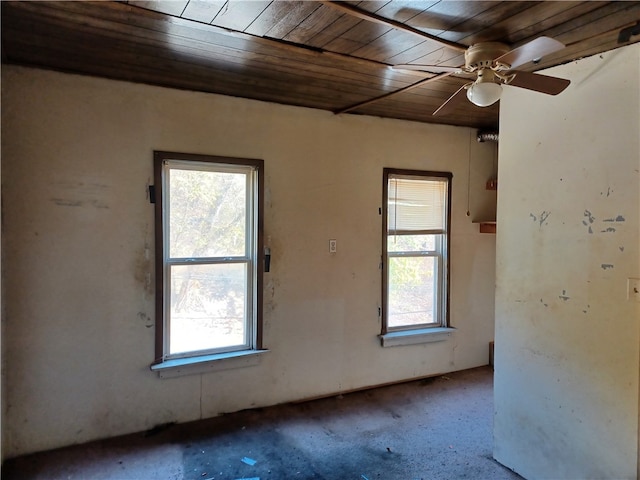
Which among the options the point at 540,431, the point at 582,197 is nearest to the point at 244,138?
the point at 582,197

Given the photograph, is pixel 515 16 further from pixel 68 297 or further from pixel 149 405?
pixel 149 405

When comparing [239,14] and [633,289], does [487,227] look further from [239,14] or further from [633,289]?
[239,14]

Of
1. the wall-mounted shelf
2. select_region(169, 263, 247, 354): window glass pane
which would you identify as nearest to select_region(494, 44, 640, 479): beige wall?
the wall-mounted shelf

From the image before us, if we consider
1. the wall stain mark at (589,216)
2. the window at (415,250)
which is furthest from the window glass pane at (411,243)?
the wall stain mark at (589,216)

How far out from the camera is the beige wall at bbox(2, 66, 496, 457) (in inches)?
103

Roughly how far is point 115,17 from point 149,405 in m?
2.47

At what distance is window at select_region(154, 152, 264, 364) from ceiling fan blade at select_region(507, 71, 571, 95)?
1.92 m

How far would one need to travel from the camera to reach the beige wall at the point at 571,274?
2053 mm

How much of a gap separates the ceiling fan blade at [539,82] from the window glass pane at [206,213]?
204cm

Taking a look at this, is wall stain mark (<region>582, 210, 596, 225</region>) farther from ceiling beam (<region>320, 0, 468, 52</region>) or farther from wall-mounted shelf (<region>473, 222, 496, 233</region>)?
wall-mounted shelf (<region>473, 222, 496, 233</region>)

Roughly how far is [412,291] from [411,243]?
1.55 feet

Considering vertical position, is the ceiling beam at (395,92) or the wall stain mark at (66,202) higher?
the ceiling beam at (395,92)

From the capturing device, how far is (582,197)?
225 centimetres

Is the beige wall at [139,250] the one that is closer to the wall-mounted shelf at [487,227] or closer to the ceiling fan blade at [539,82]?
the wall-mounted shelf at [487,227]
